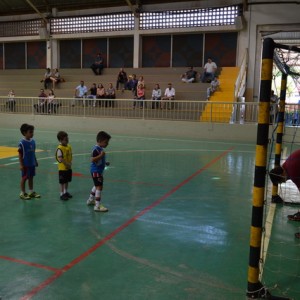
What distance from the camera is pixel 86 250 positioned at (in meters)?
4.42

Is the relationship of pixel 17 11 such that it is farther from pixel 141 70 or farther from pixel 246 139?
pixel 246 139

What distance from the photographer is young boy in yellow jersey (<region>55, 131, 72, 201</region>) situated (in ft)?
20.5

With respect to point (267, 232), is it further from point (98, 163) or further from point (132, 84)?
point (132, 84)

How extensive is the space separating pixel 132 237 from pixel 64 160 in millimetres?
2109

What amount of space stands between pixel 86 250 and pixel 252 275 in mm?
1954

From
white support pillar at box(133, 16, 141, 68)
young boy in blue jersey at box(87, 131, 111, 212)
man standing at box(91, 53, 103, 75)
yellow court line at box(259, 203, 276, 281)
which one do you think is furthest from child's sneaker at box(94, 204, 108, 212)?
man standing at box(91, 53, 103, 75)

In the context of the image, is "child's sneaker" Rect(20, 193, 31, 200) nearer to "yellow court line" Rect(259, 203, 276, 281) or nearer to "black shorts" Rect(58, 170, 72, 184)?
"black shorts" Rect(58, 170, 72, 184)

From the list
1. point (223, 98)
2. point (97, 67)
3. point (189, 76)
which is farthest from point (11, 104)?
point (223, 98)

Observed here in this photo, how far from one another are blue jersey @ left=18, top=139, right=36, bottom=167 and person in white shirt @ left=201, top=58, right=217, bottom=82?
1605 centimetres

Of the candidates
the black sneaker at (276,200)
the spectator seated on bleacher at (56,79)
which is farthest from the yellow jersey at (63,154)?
the spectator seated on bleacher at (56,79)

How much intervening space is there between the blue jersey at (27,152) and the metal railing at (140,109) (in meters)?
10.6

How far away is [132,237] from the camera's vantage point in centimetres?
486

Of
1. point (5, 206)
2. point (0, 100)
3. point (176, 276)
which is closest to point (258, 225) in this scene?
point (176, 276)

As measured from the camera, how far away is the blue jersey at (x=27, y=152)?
6.28 metres
